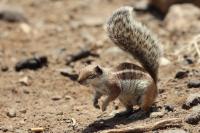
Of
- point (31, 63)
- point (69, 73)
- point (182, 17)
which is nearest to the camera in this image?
point (69, 73)

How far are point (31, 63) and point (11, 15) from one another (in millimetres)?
2879

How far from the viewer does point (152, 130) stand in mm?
6680

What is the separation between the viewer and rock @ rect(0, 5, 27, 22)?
13.1 m

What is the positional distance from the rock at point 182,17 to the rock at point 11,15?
3048 mm

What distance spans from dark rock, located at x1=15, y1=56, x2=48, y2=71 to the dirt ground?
124 mm

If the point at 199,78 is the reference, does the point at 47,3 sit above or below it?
above

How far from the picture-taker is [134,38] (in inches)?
292

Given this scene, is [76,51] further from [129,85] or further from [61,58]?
[129,85]

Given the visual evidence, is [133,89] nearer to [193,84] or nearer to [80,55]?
[193,84]

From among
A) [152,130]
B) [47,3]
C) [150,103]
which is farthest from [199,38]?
[47,3]

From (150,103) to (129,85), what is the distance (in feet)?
1.17

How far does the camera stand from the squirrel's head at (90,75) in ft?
22.6

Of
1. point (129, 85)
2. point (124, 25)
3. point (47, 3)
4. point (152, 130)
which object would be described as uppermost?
point (47, 3)

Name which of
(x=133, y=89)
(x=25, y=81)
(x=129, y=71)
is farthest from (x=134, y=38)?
(x=25, y=81)
